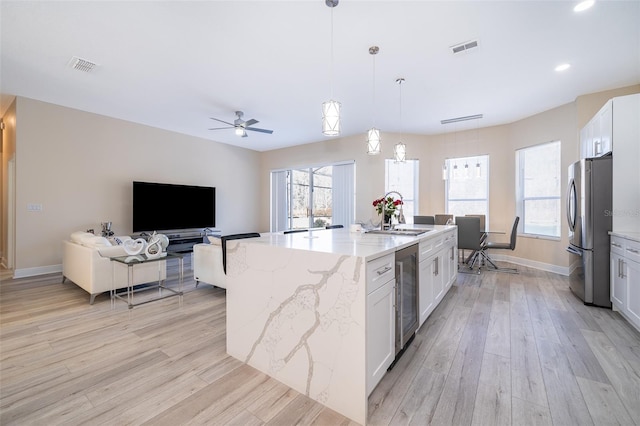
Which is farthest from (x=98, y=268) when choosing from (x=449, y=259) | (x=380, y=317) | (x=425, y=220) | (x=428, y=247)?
(x=425, y=220)

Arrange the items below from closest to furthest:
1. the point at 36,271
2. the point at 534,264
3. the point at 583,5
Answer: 1. the point at 583,5
2. the point at 36,271
3. the point at 534,264

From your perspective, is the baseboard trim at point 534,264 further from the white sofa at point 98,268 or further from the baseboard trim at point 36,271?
the baseboard trim at point 36,271

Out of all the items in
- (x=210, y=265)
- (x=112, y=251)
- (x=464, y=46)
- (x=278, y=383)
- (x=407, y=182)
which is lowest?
(x=278, y=383)

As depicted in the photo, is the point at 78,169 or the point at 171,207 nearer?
the point at 78,169

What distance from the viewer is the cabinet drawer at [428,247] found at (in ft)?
7.83

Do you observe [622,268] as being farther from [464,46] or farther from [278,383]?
[278,383]

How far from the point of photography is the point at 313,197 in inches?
289

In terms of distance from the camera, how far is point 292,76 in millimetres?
3512

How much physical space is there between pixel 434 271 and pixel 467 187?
4042mm

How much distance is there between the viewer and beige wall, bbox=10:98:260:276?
4.36 m

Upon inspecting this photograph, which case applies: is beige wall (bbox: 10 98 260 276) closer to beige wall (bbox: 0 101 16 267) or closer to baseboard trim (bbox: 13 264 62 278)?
baseboard trim (bbox: 13 264 62 278)

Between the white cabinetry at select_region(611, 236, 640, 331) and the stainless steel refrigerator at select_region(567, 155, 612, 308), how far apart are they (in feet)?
0.29

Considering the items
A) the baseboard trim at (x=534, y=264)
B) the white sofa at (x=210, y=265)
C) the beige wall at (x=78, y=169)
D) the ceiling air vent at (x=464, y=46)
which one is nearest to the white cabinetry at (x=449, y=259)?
the ceiling air vent at (x=464, y=46)

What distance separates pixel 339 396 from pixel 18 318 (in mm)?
3505
